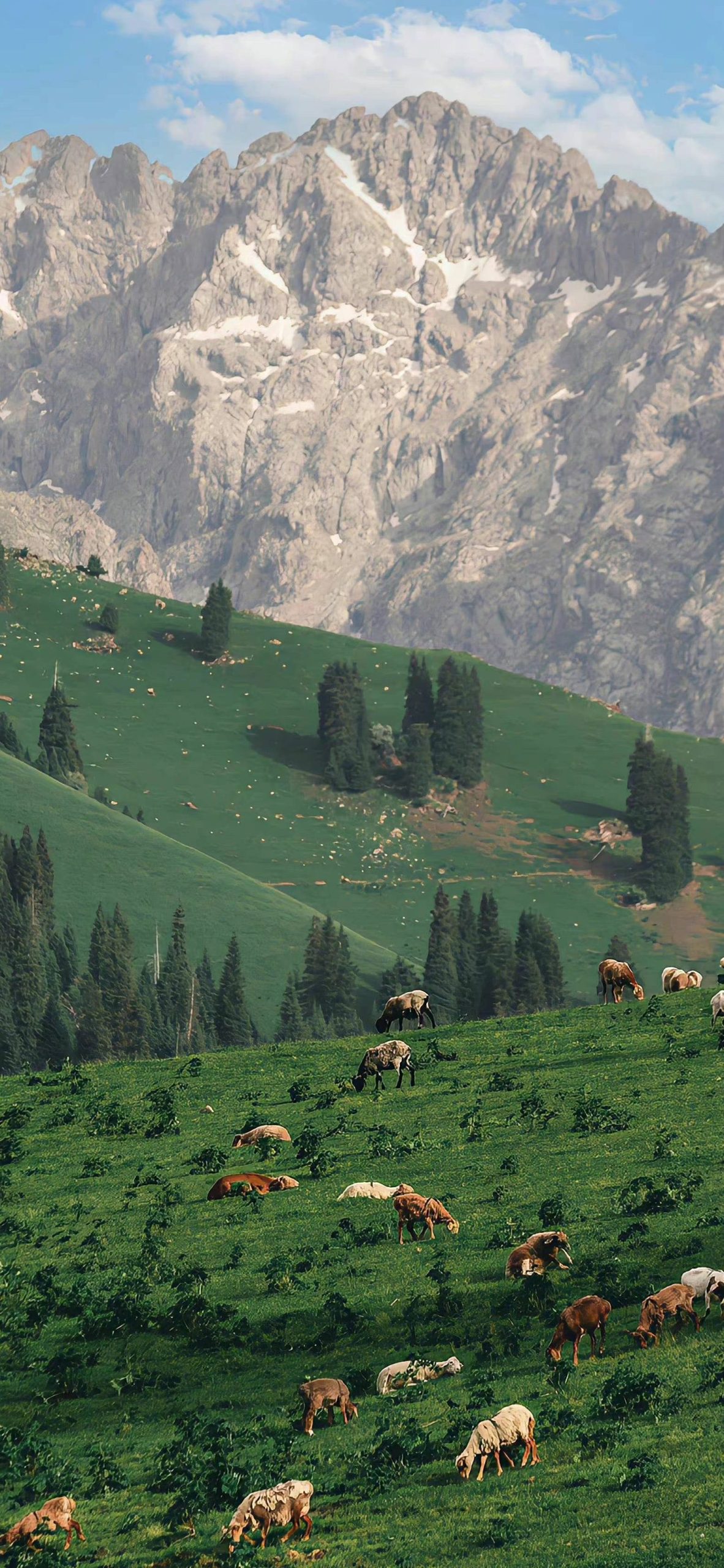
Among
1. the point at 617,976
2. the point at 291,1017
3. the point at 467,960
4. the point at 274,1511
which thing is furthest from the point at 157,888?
the point at 274,1511

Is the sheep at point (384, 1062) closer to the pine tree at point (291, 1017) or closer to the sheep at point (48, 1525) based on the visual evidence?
the sheep at point (48, 1525)

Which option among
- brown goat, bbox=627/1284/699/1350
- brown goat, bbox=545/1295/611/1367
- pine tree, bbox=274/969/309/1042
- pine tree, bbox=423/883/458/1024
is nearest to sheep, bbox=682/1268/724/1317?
brown goat, bbox=627/1284/699/1350

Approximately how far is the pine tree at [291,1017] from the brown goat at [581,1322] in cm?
11730

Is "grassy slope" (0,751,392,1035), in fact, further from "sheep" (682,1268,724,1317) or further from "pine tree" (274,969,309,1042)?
"sheep" (682,1268,724,1317)

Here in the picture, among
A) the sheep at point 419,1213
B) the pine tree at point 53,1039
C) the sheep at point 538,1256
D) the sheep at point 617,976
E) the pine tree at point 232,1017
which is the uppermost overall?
the sheep at point 617,976

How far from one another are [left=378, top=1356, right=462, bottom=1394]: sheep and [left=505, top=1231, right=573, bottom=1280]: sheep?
3050 millimetres

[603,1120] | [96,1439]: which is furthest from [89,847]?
[96,1439]

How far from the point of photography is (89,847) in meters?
182

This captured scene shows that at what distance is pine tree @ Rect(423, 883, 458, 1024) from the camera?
6590 inches

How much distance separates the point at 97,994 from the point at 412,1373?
11900cm

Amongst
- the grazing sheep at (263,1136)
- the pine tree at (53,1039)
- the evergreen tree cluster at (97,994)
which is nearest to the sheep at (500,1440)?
the grazing sheep at (263,1136)

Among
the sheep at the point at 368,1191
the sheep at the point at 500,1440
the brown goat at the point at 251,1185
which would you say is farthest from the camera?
the brown goat at the point at 251,1185

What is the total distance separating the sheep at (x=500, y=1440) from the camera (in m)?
26.8

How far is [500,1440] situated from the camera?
2684 cm
